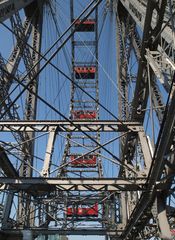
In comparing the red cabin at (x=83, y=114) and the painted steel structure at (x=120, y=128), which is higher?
the red cabin at (x=83, y=114)

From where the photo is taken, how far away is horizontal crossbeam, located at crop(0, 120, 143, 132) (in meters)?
14.3

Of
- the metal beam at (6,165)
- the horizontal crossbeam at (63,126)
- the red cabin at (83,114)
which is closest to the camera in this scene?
the metal beam at (6,165)

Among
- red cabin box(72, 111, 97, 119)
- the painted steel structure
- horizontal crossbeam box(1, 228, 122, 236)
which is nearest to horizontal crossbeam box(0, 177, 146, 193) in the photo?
the painted steel structure

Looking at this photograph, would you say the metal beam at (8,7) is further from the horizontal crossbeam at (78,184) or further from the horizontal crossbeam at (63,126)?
the horizontal crossbeam at (78,184)

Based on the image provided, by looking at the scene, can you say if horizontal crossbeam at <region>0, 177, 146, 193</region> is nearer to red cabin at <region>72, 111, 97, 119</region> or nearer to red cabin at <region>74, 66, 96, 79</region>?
red cabin at <region>72, 111, 97, 119</region>

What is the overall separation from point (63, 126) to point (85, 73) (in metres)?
24.4

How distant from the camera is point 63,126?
14.4 meters

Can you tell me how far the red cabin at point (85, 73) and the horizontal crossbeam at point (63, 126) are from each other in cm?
2307

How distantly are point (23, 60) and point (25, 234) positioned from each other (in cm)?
786

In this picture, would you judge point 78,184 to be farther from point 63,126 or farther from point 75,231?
point 75,231

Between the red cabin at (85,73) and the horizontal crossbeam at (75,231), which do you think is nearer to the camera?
the horizontal crossbeam at (75,231)

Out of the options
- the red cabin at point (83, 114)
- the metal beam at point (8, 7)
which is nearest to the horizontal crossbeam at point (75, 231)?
the metal beam at point (8, 7)

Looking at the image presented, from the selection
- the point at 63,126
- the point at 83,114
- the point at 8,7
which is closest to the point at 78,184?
the point at 63,126

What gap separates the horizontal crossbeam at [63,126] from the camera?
14.3 metres
